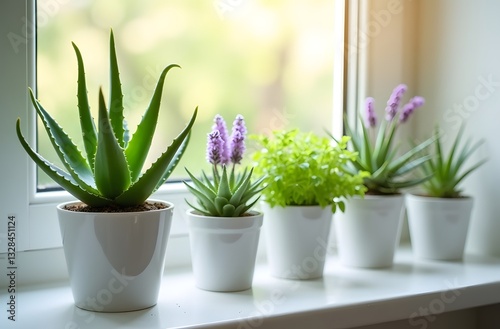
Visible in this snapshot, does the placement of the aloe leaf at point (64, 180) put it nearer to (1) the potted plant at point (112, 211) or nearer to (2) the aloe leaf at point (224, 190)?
(1) the potted plant at point (112, 211)

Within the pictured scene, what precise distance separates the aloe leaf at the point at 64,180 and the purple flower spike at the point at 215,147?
18 cm

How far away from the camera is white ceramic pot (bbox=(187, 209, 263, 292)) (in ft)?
3.54

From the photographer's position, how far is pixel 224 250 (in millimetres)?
1087

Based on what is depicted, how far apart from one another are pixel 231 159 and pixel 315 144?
17 centimetres

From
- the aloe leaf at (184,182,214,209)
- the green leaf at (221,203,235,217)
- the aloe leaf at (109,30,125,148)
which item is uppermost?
the aloe leaf at (109,30,125,148)

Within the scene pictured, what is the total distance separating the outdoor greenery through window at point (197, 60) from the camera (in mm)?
1164

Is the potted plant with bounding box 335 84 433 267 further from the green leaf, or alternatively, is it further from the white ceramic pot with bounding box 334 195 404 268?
the green leaf

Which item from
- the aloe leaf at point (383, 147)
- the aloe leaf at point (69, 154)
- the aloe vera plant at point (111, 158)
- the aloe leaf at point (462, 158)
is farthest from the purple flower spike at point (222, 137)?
the aloe leaf at point (462, 158)

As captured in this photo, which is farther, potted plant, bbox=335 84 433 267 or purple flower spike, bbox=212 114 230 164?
potted plant, bbox=335 84 433 267

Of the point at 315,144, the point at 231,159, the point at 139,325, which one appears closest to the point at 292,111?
the point at 315,144

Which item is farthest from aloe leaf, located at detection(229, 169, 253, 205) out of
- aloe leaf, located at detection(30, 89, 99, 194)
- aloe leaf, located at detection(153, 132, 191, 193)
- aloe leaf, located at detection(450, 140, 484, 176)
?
aloe leaf, located at detection(450, 140, 484, 176)

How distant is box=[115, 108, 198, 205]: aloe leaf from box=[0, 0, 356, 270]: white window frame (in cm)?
18

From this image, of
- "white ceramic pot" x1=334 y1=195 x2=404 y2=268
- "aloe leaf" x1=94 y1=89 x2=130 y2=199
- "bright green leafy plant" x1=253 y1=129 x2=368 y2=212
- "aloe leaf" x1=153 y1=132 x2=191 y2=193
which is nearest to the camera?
"aloe leaf" x1=94 y1=89 x2=130 y2=199

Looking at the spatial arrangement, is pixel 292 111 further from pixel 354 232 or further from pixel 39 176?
pixel 39 176
